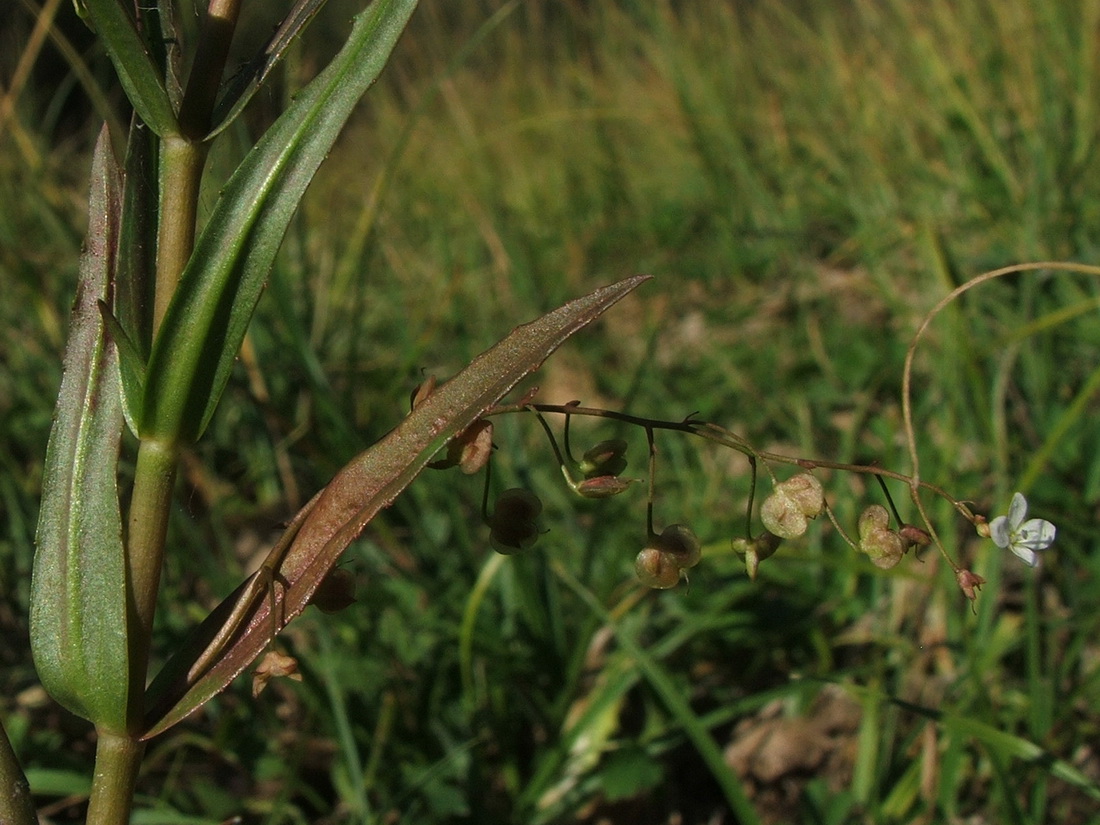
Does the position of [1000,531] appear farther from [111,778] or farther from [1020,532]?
[111,778]

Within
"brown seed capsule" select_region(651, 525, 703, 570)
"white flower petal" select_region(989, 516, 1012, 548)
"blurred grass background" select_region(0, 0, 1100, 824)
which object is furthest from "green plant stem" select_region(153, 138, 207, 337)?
"blurred grass background" select_region(0, 0, 1100, 824)

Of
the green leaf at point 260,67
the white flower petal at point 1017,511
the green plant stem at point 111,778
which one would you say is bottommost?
the white flower petal at point 1017,511

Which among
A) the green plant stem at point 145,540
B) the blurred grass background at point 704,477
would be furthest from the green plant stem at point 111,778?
the blurred grass background at point 704,477

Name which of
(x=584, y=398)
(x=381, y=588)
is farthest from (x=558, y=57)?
(x=381, y=588)

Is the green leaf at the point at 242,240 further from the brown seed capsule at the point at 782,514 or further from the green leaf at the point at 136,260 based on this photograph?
the brown seed capsule at the point at 782,514

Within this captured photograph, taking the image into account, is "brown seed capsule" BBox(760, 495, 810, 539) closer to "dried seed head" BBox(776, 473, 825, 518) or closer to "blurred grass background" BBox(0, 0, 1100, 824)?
"dried seed head" BBox(776, 473, 825, 518)

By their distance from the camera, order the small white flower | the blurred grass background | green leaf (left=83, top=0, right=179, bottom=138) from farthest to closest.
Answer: the blurred grass background → the small white flower → green leaf (left=83, top=0, right=179, bottom=138)

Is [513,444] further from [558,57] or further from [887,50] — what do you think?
[558,57]
